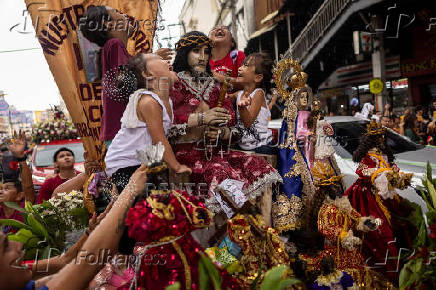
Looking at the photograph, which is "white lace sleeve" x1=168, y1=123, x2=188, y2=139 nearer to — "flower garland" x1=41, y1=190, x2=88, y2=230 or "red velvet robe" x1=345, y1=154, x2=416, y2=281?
"flower garland" x1=41, y1=190, x2=88, y2=230

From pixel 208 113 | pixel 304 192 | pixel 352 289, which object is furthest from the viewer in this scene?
pixel 304 192

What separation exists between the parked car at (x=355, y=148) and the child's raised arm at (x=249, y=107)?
5.78ft

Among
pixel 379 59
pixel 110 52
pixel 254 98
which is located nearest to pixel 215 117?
pixel 254 98

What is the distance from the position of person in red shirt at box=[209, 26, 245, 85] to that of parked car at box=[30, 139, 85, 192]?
5191 millimetres

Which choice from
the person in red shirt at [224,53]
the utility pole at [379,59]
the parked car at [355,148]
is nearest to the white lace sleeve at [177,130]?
the person in red shirt at [224,53]

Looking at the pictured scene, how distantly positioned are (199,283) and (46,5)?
249 centimetres

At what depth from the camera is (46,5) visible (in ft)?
9.50

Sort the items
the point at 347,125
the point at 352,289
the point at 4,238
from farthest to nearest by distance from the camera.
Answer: the point at 347,125, the point at 352,289, the point at 4,238

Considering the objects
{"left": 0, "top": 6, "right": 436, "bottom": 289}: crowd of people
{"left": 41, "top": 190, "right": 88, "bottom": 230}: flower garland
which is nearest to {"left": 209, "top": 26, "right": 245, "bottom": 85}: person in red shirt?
{"left": 0, "top": 6, "right": 436, "bottom": 289}: crowd of people

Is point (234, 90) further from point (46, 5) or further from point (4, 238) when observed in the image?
point (4, 238)

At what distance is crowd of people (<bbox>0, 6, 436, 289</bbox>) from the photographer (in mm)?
1511

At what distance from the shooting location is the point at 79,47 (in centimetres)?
306

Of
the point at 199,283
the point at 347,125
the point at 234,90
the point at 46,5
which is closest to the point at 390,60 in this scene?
the point at 347,125

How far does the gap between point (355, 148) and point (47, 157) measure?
6.51m
